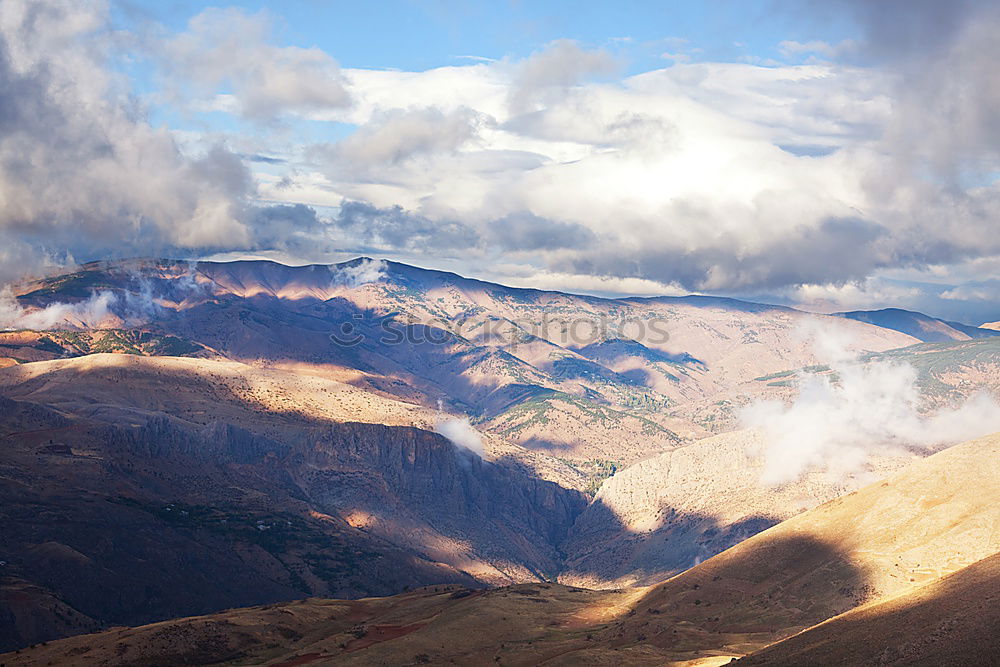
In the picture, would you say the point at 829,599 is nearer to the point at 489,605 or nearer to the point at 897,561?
the point at 897,561

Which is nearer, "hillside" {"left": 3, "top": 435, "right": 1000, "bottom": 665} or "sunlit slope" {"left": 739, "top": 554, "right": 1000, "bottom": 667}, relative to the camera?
"sunlit slope" {"left": 739, "top": 554, "right": 1000, "bottom": 667}

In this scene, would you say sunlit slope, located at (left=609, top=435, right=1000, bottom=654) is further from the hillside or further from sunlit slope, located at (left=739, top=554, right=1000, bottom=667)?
sunlit slope, located at (left=739, top=554, right=1000, bottom=667)

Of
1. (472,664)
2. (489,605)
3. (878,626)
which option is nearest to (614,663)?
(472,664)

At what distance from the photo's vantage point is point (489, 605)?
175m

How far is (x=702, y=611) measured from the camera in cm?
15250

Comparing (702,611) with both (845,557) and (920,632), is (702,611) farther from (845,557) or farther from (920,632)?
(920,632)

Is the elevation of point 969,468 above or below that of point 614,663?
above

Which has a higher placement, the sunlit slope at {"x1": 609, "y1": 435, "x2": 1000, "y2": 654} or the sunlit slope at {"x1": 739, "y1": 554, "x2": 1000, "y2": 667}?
the sunlit slope at {"x1": 739, "y1": 554, "x2": 1000, "y2": 667}

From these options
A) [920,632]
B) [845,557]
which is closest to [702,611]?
[845,557]

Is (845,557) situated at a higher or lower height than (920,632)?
lower

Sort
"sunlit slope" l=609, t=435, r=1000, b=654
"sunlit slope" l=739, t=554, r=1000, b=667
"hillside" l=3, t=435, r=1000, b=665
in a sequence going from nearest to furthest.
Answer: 1. "sunlit slope" l=739, t=554, r=1000, b=667
2. "hillside" l=3, t=435, r=1000, b=665
3. "sunlit slope" l=609, t=435, r=1000, b=654

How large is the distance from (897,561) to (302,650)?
340 feet

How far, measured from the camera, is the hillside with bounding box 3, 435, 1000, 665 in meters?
134

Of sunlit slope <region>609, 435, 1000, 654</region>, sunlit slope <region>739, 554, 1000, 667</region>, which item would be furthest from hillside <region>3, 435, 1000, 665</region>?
sunlit slope <region>739, 554, 1000, 667</region>
